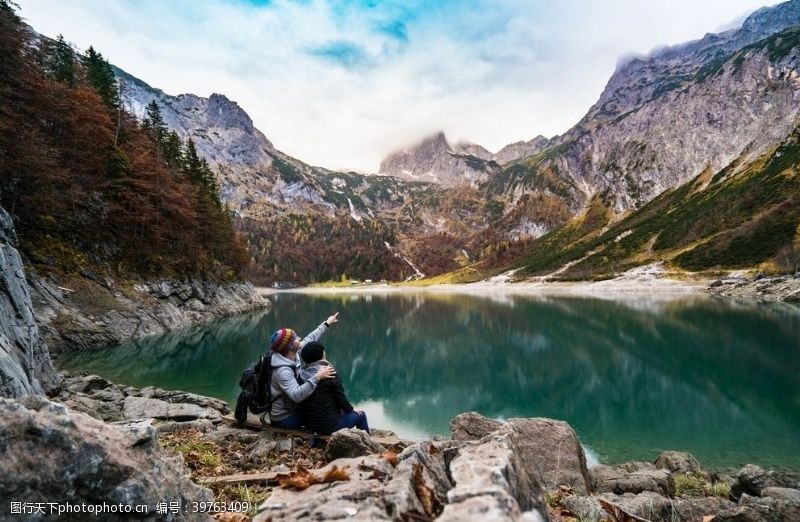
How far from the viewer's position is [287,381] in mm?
9477

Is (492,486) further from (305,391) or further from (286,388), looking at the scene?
(286,388)

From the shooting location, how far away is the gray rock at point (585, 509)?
21.0ft

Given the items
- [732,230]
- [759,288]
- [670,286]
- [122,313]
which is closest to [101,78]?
[122,313]

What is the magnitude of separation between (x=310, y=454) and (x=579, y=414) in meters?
20.3

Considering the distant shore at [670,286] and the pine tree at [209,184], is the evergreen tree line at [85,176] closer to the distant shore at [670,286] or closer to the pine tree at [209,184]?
the pine tree at [209,184]

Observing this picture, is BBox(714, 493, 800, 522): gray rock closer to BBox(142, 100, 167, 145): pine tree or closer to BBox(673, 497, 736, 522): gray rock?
BBox(673, 497, 736, 522): gray rock

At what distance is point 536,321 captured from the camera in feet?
218

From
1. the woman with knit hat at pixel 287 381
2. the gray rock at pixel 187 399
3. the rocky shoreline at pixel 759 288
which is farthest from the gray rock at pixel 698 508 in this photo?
the rocky shoreline at pixel 759 288

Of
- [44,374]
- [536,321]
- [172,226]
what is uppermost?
[172,226]

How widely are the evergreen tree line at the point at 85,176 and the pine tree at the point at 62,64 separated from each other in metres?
0.17

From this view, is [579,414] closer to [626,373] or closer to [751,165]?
[626,373]

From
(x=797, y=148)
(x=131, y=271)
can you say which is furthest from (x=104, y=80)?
(x=797, y=148)

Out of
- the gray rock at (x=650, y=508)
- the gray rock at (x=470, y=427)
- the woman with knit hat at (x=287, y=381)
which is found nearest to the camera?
the gray rock at (x=650, y=508)

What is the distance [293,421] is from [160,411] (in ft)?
30.3
